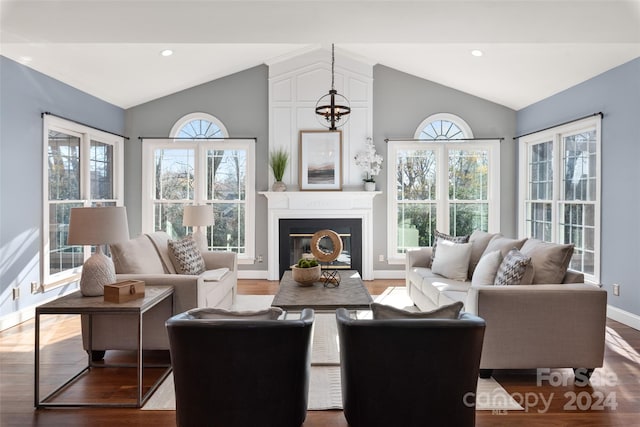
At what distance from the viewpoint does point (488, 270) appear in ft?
12.1

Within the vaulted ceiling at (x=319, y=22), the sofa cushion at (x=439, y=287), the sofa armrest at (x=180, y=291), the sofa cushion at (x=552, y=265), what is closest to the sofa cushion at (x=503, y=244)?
the sofa cushion at (x=439, y=287)

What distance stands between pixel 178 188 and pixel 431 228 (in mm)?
4035

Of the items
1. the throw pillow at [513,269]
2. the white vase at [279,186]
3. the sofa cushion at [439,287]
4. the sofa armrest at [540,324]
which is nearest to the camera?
the sofa armrest at [540,324]

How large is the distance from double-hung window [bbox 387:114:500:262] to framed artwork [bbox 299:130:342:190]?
87cm

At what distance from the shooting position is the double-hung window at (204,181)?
702cm

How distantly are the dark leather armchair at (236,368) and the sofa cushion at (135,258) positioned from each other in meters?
1.86

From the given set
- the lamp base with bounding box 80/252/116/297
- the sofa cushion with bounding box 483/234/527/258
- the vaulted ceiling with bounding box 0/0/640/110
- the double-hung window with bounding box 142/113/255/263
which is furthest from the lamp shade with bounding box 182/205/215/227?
the sofa cushion with bounding box 483/234/527/258

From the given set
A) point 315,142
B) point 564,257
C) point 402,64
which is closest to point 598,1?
point 564,257

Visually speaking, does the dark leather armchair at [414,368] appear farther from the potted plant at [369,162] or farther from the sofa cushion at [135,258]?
the potted plant at [369,162]

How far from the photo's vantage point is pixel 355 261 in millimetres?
6953

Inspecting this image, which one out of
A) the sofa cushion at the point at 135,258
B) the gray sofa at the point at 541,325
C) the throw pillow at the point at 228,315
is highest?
the sofa cushion at the point at 135,258

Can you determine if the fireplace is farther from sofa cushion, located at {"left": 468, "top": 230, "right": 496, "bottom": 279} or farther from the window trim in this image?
sofa cushion, located at {"left": 468, "top": 230, "right": 496, "bottom": 279}

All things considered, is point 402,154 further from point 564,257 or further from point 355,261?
point 564,257

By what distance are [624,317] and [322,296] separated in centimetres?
317
